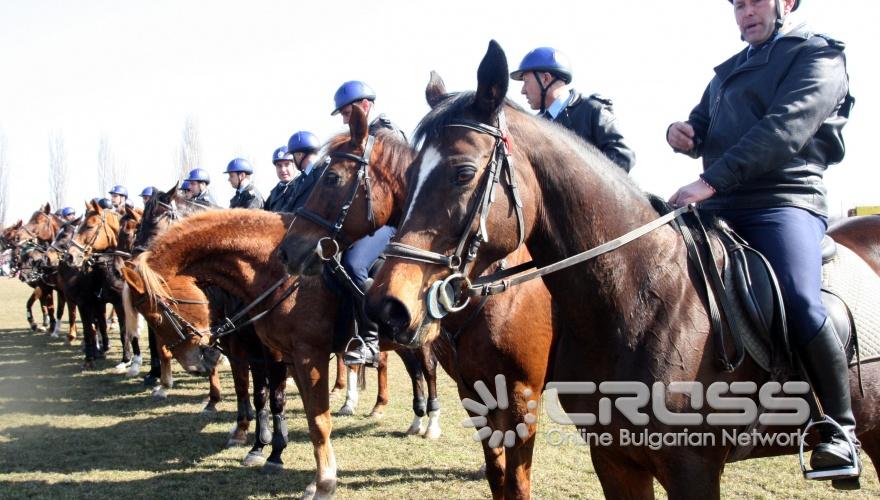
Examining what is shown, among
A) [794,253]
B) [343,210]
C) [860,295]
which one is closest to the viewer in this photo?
[794,253]

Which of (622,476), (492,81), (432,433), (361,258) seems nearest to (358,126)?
(361,258)

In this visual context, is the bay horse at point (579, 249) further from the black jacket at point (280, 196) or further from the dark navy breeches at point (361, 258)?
the black jacket at point (280, 196)

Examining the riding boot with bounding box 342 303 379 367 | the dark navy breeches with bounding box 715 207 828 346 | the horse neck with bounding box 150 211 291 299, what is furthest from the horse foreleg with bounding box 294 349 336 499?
the dark navy breeches with bounding box 715 207 828 346

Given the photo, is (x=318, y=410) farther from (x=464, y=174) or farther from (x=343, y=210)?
(x=464, y=174)

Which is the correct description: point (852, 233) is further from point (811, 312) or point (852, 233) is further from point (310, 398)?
point (310, 398)

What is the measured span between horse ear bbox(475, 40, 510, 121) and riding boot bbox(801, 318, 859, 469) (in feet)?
5.21

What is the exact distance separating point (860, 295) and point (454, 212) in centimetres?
208

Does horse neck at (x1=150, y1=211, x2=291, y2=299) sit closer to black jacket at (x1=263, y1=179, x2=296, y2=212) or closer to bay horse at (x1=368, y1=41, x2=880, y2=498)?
black jacket at (x1=263, y1=179, x2=296, y2=212)

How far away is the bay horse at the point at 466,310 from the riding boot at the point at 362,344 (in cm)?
79

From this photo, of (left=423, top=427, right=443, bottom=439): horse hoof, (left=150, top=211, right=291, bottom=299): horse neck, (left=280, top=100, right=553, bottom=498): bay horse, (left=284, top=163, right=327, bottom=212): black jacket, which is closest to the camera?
(left=280, top=100, right=553, bottom=498): bay horse

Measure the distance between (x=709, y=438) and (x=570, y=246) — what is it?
950 mm

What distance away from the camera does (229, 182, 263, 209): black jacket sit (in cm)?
973

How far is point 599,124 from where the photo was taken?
4.75m

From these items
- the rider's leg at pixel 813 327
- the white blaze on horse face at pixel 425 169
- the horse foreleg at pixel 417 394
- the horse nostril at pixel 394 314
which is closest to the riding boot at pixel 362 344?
the horse foreleg at pixel 417 394
